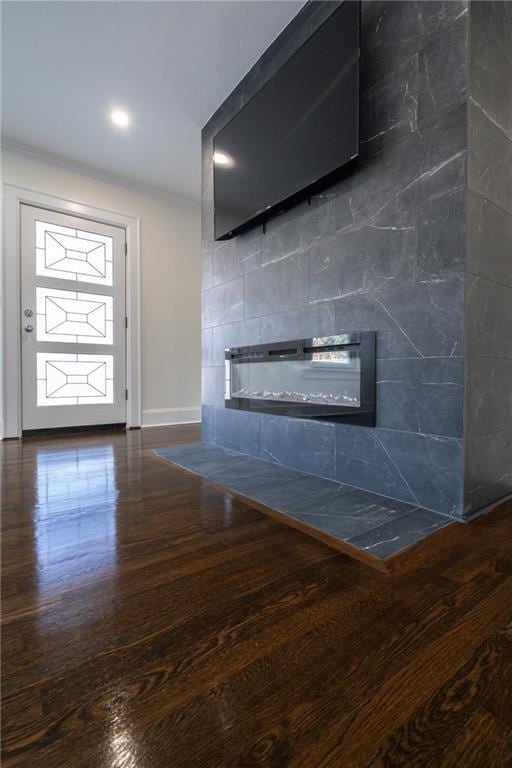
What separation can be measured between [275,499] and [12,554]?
911 millimetres

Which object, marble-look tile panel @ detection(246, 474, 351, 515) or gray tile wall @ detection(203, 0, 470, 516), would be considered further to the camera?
marble-look tile panel @ detection(246, 474, 351, 515)

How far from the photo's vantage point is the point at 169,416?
12.4 ft

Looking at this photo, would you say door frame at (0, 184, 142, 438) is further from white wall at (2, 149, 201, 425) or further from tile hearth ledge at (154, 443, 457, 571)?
tile hearth ledge at (154, 443, 457, 571)

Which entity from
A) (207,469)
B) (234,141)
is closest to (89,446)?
(207,469)

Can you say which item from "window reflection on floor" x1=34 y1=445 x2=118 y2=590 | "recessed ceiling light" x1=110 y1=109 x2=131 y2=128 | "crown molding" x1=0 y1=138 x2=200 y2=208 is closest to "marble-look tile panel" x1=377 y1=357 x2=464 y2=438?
"window reflection on floor" x1=34 y1=445 x2=118 y2=590

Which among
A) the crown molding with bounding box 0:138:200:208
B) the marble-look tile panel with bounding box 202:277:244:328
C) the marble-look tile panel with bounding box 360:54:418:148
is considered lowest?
the marble-look tile panel with bounding box 202:277:244:328

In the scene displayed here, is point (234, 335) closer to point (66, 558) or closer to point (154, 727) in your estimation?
point (66, 558)

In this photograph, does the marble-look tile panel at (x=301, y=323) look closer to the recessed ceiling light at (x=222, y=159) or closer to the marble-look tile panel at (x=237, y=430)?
the marble-look tile panel at (x=237, y=430)

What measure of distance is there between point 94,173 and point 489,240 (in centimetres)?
346

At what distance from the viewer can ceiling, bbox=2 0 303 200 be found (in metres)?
1.89

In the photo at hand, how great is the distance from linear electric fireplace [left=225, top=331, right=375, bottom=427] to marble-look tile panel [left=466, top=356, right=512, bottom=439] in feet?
1.20

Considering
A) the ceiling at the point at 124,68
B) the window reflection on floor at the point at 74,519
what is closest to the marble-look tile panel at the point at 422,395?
the window reflection on floor at the point at 74,519

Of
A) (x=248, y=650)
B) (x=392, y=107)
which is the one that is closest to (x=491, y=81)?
(x=392, y=107)

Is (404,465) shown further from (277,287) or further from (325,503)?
(277,287)
